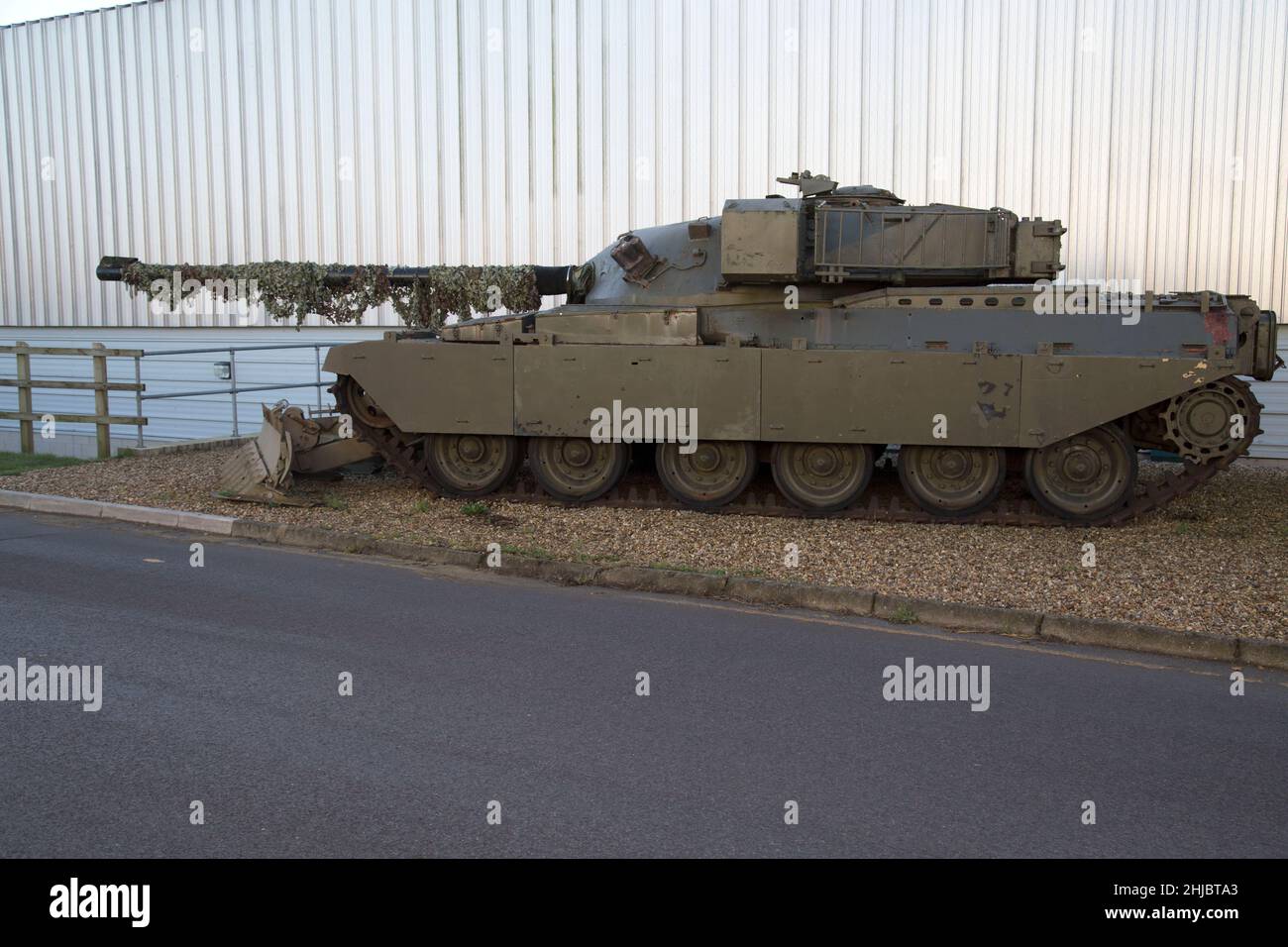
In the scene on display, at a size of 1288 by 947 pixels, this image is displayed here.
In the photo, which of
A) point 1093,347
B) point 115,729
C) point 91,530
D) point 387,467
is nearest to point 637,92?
point 387,467

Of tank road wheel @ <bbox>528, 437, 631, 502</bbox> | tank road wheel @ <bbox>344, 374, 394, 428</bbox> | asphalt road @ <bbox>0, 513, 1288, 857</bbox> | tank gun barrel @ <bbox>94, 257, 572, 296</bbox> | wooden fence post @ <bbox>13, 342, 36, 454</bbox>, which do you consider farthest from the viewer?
wooden fence post @ <bbox>13, 342, 36, 454</bbox>

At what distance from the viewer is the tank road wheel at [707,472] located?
11867 millimetres

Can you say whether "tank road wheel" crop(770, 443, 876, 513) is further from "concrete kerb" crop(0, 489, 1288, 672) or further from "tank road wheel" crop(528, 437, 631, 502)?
"concrete kerb" crop(0, 489, 1288, 672)

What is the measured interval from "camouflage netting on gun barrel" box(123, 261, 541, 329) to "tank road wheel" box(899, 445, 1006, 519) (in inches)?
203

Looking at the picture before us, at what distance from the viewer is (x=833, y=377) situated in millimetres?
11367

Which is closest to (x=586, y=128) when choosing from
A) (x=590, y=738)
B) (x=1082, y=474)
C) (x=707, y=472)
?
(x=707, y=472)

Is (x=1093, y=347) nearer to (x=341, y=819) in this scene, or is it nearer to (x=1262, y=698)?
(x=1262, y=698)

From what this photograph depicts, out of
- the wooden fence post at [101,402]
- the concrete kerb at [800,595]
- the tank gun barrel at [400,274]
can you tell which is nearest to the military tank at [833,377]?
the tank gun barrel at [400,274]

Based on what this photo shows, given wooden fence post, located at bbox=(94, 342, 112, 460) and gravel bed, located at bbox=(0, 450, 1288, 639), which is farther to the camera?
wooden fence post, located at bbox=(94, 342, 112, 460)

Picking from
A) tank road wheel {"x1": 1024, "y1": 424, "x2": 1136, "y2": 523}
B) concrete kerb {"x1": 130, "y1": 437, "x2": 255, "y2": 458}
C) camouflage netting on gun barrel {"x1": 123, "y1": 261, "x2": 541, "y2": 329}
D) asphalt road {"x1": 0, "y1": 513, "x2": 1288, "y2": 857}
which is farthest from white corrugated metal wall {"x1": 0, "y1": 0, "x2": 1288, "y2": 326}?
asphalt road {"x1": 0, "y1": 513, "x2": 1288, "y2": 857}

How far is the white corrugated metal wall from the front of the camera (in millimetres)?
17141

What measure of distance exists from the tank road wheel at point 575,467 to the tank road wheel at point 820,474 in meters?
1.53

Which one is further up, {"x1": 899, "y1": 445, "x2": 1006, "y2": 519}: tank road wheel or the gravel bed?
{"x1": 899, "y1": 445, "x2": 1006, "y2": 519}: tank road wheel

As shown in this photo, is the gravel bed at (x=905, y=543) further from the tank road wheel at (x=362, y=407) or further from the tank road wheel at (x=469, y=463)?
the tank road wheel at (x=362, y=407)
